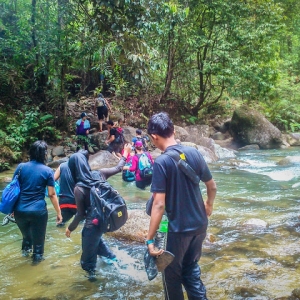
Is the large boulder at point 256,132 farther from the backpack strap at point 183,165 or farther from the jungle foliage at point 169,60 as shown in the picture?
the backpack strap at point 183,165

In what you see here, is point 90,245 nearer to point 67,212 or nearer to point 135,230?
point 67,212

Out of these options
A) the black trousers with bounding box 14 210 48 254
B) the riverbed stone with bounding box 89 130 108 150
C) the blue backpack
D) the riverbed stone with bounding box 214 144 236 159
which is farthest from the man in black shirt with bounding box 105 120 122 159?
the blue backpack

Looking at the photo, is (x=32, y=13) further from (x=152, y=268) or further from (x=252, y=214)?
(x=152, y=268)

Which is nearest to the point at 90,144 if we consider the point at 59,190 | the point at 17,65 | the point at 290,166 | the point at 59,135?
the point at 59,135

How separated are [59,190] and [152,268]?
2.45 metres

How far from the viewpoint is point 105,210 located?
3816 millimetres

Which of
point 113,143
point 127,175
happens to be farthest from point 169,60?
point 127,175

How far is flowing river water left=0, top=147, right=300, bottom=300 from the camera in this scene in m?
3.91

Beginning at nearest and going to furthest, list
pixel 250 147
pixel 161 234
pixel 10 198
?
pixel 161 234 < pixel 10 198 < pixel 250 147

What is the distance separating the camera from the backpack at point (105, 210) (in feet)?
12.5

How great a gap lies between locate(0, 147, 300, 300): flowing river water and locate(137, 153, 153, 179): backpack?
112cm

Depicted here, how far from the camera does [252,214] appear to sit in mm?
7031

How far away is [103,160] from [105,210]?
8920 millimetres

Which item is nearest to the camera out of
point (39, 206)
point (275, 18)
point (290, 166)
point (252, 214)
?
point (39, 206)
